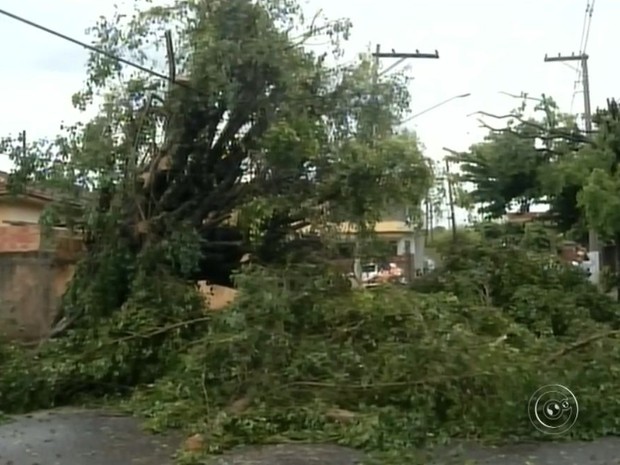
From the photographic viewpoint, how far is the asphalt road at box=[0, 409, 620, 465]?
6.79m

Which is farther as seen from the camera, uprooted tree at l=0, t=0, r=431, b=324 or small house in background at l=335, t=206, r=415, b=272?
small house in background at l=335, t=206, r=415, b=272

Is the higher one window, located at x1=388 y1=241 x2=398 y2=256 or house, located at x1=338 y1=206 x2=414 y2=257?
house, located at x1=338 y1=206 x2=414 y2=257

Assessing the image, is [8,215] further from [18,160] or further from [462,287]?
[462,287]

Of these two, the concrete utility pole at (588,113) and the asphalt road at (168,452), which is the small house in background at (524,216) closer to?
the concrete utility pole at (588,113)

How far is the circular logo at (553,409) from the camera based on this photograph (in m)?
7.57

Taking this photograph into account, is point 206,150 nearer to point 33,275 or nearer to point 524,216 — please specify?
point 33,275

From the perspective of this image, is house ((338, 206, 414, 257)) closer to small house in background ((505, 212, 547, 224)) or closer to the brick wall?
small house in background ((505, 212, 547, 224))

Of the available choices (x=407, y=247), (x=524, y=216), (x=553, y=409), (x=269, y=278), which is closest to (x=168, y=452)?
(x=269, y=278)

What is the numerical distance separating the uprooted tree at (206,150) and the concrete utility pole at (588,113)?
5772 mm

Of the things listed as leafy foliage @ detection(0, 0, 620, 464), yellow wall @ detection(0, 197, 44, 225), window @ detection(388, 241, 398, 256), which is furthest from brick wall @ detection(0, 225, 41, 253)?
window @ detection(388, 241, 398, 256)

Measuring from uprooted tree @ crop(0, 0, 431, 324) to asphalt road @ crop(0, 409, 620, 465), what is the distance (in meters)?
2.95

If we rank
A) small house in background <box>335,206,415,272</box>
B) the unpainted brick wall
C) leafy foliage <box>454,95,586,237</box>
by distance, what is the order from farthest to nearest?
leafy foliage <box>454,95,586,237</box> < the unpainted brick wall < small house in background <box>335,206,415,272</box>

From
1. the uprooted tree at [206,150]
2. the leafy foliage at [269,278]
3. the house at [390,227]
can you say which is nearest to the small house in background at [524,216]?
the house at [390,227]

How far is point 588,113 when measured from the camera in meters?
20.1
